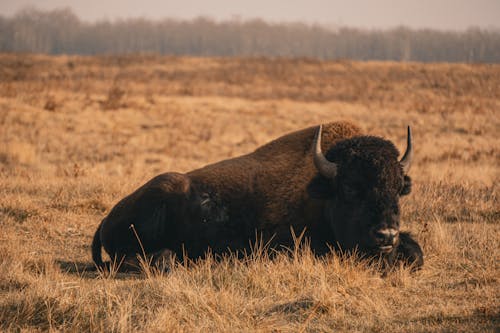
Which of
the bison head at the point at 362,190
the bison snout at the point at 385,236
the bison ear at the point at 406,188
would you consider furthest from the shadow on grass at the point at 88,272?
the bison ear at the point at 406,188

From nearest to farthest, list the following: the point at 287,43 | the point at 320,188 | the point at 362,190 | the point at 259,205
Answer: the point at 362,190
the point at 320,188
the point at 259,205
the point at 287,43

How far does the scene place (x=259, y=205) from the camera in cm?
709

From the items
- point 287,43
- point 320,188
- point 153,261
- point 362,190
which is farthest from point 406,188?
point 287,43

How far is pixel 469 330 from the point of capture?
446 cm

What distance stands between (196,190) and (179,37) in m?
199

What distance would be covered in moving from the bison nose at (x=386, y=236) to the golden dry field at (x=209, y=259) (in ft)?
1.16

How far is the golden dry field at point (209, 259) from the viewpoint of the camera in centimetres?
476

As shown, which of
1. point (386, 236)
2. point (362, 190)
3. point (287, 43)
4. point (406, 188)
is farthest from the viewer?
point (287, 43)

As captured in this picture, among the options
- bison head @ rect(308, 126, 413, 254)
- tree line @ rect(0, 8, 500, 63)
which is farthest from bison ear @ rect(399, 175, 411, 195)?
tree line @ rect(0, 8, 500, 63)

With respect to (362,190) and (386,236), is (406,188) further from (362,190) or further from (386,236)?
(386,236)

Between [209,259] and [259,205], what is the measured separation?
1.21 metres

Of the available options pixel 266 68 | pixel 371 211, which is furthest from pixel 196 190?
pixel 266 68

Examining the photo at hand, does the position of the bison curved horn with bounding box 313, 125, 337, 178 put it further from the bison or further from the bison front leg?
the bison front leg

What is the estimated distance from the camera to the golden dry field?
4.76 metres
